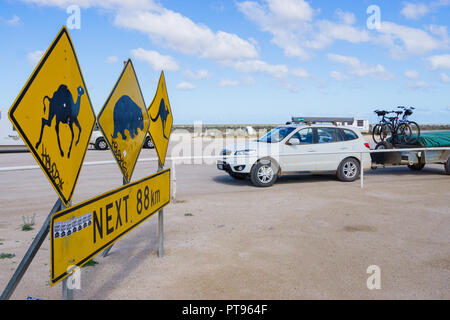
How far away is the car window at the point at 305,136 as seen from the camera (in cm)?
1104

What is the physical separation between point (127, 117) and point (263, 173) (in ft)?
21.8

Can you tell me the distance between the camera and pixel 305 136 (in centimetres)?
1111

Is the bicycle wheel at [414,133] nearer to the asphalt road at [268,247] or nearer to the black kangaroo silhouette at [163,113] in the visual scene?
the asphalt road at [268,247]

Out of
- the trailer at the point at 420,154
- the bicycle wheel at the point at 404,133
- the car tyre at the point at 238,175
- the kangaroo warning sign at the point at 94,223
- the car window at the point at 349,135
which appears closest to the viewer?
the kangaroo warning sign at the point at 94,223

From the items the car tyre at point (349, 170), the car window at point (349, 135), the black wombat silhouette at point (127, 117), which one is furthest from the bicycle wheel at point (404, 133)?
the black wombat silhouette at point (127, 117)

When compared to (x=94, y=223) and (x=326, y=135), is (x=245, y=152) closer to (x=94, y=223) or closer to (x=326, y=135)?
(x=326, y=135)

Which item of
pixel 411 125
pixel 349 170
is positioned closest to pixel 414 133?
pixel 411 125

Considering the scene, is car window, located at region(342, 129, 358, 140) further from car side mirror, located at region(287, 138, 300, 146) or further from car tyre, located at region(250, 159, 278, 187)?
car tyre, located at region(250, 159, 278, 187)

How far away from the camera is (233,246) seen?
17.4 ft

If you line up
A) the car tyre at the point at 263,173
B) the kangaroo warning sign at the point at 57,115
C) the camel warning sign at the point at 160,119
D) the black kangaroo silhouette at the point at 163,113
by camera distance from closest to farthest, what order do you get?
the kangaroo warning sign at the point at 57,115, the camel warning sign at the point at 160,119, the black kangaroo silhouette at the point at 163,113, the car tyre at the point at 263,173

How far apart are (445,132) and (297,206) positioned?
803 cm

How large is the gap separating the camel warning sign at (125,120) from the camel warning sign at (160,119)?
8.9 inches
